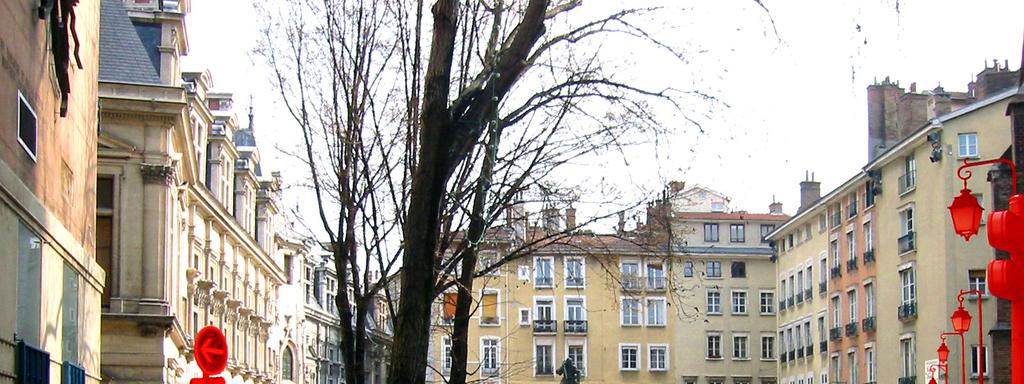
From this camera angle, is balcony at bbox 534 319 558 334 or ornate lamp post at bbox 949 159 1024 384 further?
balcony at bbox 534 319 558 334

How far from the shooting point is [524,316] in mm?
89062

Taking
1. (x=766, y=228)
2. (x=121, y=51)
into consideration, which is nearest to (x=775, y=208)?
(x=766, y=228)

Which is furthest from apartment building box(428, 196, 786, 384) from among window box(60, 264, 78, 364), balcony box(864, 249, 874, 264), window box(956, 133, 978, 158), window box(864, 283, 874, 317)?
window box(60, 264, 78, 364)

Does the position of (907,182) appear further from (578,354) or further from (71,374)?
(71,374)

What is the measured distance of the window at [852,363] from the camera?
219 feet

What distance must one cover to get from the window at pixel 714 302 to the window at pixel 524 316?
10301 mm

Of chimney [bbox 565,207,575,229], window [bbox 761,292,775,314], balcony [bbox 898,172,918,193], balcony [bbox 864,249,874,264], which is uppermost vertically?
balcony [bbox 898,172,918,193]

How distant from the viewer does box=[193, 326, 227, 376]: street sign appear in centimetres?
1347

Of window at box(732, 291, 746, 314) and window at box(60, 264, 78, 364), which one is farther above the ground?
window at box(732, 291, 746, 314)

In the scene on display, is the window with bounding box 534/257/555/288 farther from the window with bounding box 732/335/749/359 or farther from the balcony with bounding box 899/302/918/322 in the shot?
the balcony with bounding box 899/302/918/322

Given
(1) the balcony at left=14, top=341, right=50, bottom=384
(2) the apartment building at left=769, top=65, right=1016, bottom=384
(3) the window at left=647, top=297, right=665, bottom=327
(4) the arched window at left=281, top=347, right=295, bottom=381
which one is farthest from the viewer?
(3) the window at left=647, top=297, right=665, bottom=327

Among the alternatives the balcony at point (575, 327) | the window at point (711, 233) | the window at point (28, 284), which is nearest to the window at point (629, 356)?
the balcony at point (575, 327)

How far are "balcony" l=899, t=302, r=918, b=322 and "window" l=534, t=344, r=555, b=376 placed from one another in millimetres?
32050

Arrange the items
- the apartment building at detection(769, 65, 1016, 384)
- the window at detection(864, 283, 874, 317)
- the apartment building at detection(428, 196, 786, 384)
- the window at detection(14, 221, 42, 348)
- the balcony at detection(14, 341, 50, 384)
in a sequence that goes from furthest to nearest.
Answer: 1. the apartment building at detection(428, 196, 786, 384)
2. the window at detection(864, 283, 874, 317)
3. the apartment building at detection(769, 65, 1016, 384)
4. the window at detection(14, 221, 42, 348)
5. the balcony at detection(14, 341, 50, 384)
